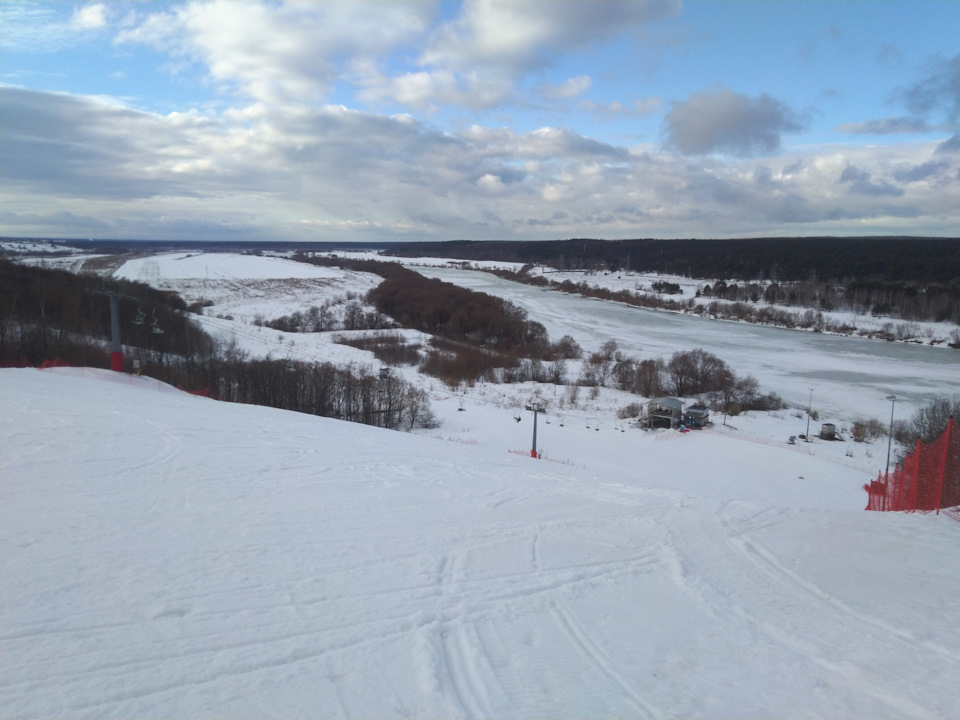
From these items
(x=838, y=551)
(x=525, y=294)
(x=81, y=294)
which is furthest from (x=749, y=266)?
(x=838, y=551)

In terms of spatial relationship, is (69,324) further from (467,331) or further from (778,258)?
(778,258)

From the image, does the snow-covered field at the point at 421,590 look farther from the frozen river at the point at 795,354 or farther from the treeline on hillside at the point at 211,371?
the frozen river at the point at 795,354

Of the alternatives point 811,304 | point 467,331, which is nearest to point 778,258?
point 811,304

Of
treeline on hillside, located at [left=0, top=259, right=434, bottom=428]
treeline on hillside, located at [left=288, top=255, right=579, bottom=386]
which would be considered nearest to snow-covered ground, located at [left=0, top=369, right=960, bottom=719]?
treeline on hillside, located at [left=0, top=259, right=434, bottom=428]

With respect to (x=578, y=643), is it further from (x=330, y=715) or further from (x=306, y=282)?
(x=306, y=282)

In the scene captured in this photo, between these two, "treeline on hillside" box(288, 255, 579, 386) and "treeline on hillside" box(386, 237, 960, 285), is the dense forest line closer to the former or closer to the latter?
"treeline on hillside" box(386, 237, 960, 285)
